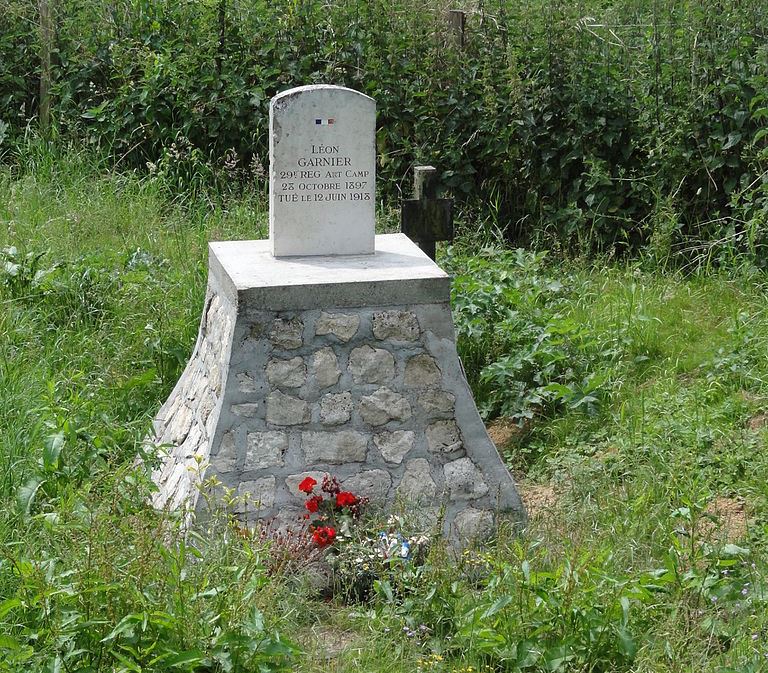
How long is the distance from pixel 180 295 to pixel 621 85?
12.2 feet

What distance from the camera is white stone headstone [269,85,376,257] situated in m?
4.97

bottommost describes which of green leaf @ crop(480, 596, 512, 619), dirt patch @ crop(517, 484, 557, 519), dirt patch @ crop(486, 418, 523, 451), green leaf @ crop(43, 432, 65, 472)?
dirt patch @ crop(486, 418, 523, 451)

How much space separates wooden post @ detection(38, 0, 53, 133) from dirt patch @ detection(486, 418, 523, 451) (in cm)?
492

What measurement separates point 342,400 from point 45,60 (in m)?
5.67

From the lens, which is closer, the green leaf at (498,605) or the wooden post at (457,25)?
the green leaf at (498,605)

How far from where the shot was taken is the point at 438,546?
4.25 m

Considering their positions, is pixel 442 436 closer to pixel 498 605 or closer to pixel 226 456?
pixel 226 456

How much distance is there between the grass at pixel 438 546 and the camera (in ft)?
11.8

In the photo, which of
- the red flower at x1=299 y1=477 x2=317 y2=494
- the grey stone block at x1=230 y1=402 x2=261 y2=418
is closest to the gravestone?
the grey stone block at x1=230 y1=402 x2=261 y2=418

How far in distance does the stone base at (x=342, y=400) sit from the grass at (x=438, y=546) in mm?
344

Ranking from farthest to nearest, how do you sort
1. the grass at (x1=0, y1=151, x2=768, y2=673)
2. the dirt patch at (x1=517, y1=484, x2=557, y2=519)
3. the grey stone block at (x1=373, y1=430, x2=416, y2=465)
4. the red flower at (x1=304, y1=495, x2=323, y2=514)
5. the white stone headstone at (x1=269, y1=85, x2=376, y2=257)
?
1. the dirt patch at (x1=517, y1=484, x2=557, y2=519)
2. the white stone headstone at (x1=269, y1=85, x2=376, y2=257)
3. the grey stone block at (x1=373, y1=430, x2=416, y2=465)
4. the red flower at (x1=304, y1=495, x2=323, y2=514)
5. the grass at (x1=0, y1=151, x2=768, y2=673)

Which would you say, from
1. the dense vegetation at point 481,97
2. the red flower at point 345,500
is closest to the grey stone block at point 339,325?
the red flower at point 345,500

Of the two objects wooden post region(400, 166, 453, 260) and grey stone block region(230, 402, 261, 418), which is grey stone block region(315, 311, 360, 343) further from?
wooden post region(400, 166, 453, 260)

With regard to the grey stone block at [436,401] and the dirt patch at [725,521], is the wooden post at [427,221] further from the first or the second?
the dirt patch at [725,521]
